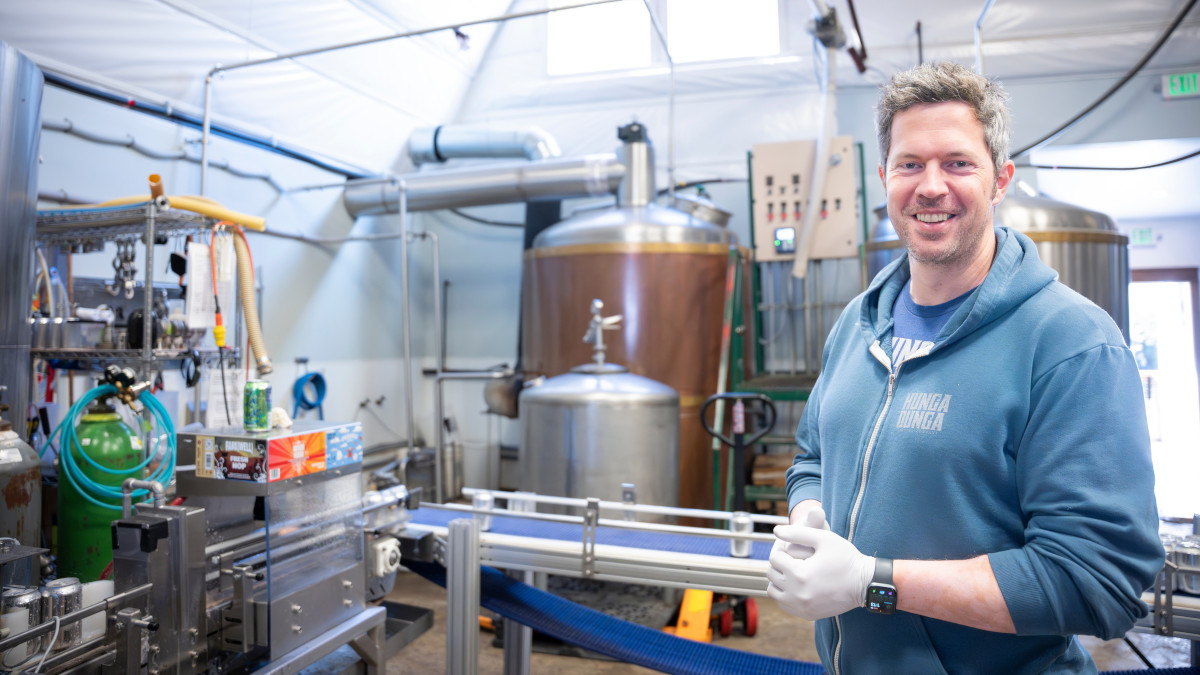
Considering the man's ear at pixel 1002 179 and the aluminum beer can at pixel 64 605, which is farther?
the aluminum beer can at pixel 64 605

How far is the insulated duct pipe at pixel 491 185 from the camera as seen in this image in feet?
14.9

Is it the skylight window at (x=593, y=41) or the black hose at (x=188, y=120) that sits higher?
the skylight window at (x=593, y=41)

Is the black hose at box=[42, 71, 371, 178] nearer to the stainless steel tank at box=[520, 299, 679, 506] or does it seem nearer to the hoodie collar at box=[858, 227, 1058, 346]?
the stainless steel tank at box=[520, 299, 679, 506]

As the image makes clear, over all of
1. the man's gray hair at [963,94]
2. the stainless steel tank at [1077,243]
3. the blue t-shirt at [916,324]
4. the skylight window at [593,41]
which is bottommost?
the blue t-shirt at [916,324]

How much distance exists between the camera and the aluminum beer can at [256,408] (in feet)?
6.02

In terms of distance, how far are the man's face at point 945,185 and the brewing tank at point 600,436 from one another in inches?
94.7

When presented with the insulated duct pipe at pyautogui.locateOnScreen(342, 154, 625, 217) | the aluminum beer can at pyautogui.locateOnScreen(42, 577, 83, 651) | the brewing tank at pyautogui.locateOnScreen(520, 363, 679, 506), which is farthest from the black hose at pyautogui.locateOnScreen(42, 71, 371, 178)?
the aluminum beer can at pyautogui.locateOnScreen(42, 577, 83, 651)

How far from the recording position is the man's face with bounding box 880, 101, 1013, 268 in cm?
96

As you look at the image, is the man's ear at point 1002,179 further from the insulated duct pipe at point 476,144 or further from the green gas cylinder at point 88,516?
the insulated duct pipe at point 476,144

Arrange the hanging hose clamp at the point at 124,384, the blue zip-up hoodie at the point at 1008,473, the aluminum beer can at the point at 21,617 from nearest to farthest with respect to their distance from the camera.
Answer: the blue zip-up hoodie at the point at 1008,473 → the aluminum beer can at the point at 21,617 → the hanging hose clamp at the point at 124,384

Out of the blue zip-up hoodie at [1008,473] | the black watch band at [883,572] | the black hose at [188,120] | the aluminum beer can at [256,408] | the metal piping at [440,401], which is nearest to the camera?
the blue zip-up hoodie at [1008,473]

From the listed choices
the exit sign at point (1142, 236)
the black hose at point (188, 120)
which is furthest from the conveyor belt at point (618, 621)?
the exit sign at point (1142, 236)

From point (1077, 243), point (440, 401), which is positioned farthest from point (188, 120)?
point (1077, 243)

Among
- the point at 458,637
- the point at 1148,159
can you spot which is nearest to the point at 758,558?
the point at 458,637
